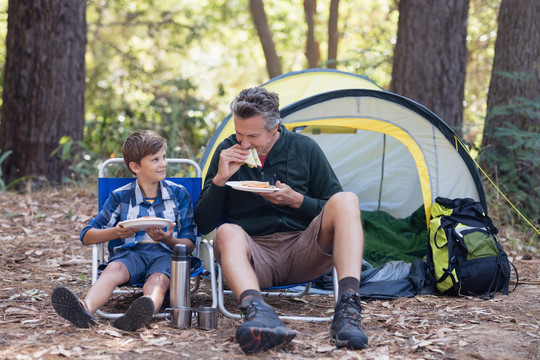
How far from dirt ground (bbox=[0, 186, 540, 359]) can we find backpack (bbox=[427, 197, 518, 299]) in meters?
0.10

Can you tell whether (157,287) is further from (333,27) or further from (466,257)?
(333,27)

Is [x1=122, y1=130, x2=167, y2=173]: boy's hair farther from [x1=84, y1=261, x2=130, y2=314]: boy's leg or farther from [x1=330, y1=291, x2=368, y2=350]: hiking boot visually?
[x1=330, y1=291, x2=368, y2=350]: hiking boot

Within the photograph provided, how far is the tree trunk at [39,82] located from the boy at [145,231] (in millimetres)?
3719

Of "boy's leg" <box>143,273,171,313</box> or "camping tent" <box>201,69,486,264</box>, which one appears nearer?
"boy's leg" <box>143,273,171,313</box>

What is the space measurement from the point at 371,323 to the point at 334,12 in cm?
799

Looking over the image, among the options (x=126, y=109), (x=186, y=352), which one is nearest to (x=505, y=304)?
(x=186, y=352)

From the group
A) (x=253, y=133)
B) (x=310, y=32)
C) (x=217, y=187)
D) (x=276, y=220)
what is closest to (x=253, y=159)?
(x=253, y=133)

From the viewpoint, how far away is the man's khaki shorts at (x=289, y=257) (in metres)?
3.24

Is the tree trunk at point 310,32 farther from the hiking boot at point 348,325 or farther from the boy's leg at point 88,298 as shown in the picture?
the hiking boot at point 348,325

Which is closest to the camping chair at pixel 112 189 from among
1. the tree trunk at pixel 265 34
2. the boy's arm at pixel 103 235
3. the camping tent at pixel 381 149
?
the boy's arm at pixel 103 235

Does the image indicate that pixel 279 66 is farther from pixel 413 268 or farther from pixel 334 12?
pixel 413 268

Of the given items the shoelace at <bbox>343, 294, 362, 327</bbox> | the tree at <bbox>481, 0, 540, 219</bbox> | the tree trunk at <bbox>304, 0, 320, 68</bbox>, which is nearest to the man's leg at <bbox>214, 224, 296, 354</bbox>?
the shoelace at <bbox>343, 294, 362, 327</bbox>

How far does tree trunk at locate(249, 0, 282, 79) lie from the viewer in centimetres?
1005

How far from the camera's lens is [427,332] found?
3076 millimetres
